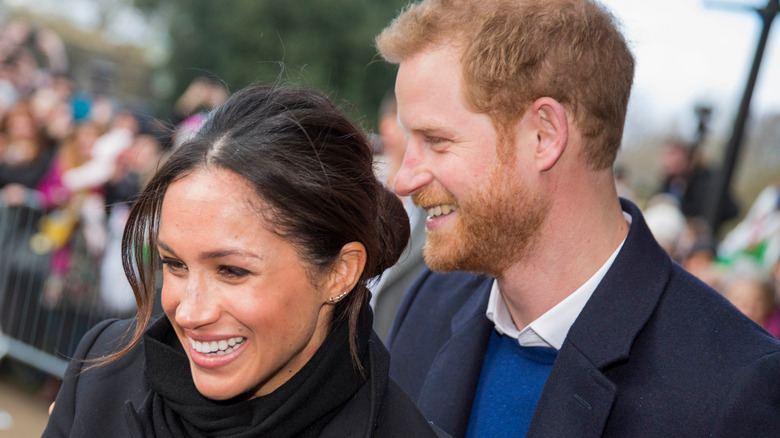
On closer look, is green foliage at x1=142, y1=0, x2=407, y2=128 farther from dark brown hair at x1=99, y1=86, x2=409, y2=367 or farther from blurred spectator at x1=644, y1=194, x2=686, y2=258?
dark brown hair at x1=99, y1=86, x2=409, y2=367

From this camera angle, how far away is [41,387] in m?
6.95

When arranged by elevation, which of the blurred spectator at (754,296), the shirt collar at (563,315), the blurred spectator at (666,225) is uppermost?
the shirt collar at (563,315)

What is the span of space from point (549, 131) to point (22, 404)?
573 centimetres

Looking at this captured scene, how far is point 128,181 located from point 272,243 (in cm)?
581

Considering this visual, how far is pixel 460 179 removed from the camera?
253cm

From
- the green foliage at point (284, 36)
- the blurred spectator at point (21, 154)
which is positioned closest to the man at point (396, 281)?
the blurred spectator at point (21, 154)

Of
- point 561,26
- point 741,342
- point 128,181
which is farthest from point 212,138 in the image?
point 128,181

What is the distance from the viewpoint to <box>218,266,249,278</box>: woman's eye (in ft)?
6.70

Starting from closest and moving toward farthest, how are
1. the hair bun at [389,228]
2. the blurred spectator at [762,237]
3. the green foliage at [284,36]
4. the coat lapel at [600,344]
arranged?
1. the coat lapel at [600,344]
2. the hair bun at [389,228]
3. the blurred spectator at [762,237]
4. the green foliage at [284,36]

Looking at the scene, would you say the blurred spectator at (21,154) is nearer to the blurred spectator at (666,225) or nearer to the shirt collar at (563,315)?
the blurred spectator at (666,225)

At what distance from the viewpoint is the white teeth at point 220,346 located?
2086mm

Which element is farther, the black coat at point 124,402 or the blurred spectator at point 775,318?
the blurred spectator at point 775,318

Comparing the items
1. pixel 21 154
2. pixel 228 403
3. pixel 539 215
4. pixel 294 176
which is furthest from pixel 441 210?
pixel 21 154

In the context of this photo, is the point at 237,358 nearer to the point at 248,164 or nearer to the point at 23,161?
the point at 248,164
